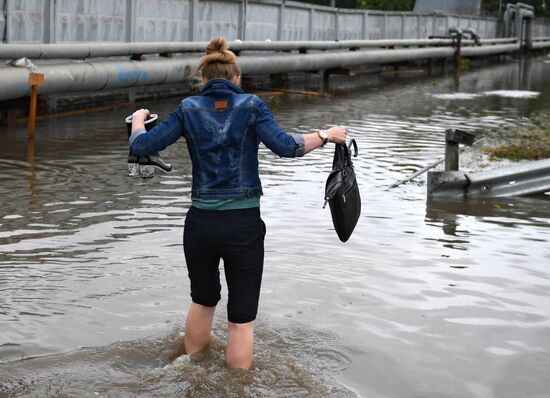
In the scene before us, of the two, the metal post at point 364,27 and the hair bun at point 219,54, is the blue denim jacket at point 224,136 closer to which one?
the hair bun at point 219,54

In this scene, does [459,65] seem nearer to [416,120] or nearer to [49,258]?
[416,120]

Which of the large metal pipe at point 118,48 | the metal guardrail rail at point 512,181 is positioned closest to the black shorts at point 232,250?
the metal guardrail rail at point 512,181

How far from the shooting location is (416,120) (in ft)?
68.5

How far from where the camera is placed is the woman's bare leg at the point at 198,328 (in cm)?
559

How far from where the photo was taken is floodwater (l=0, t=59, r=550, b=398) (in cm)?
570

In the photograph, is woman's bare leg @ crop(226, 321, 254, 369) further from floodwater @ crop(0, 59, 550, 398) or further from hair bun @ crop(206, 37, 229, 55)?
hair bun @ crop(206, 37, 229, 55)

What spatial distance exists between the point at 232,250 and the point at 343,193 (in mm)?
731

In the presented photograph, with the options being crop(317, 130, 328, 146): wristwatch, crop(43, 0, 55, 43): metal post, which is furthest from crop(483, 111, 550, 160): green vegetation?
crop(317, 130, 328, 146): wristwatch

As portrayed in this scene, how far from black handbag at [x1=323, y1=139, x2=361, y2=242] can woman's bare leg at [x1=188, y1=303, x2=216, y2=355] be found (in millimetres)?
809

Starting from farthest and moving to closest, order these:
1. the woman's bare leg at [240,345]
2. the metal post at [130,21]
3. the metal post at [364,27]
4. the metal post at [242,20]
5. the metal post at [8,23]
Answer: the metal post at [364,27] → the metal post at [242,20] → the metal post at [130,21] → the metal post at [8,23] → the woman's bare leg at [240,345]

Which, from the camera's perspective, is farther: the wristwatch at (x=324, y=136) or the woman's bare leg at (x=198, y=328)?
the woman's bare leg at (x=198, y=328)

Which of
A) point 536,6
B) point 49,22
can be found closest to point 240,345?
point 49,22

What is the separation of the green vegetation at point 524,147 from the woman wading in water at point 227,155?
9.77 meters

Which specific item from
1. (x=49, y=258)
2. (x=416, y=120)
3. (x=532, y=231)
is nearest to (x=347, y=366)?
(x=49, y=258)
